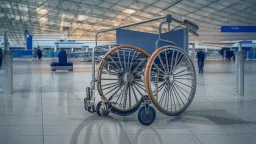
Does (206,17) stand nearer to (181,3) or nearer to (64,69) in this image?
(181,3)

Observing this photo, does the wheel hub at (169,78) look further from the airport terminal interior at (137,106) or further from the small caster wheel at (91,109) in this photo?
the small caster wheel at (91,109)

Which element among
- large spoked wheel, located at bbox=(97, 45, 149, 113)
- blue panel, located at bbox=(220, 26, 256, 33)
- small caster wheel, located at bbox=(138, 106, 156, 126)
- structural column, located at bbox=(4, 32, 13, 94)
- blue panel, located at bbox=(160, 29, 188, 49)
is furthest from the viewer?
blue panel, located at bbox=(220, 26, 256, 33)

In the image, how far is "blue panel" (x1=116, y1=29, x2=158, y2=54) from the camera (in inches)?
264

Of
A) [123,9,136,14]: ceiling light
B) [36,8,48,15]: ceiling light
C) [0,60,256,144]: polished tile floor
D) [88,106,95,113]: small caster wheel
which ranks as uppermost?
[36,8,48,15]: ceiling light

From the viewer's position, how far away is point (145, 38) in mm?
6789

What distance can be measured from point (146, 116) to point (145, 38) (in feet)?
6.77

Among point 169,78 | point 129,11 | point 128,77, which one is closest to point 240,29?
point 129,11

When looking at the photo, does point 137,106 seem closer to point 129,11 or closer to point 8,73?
point 8,73

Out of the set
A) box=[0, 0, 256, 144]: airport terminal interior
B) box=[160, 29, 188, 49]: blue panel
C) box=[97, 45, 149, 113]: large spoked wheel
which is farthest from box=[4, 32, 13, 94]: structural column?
box=[160, 29, 188, 49]: blue panel

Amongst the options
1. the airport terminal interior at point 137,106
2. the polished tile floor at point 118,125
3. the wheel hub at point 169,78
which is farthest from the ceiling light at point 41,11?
A: the wheel hub at point 169,78

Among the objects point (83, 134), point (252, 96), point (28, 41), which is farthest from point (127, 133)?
point (28, 41)

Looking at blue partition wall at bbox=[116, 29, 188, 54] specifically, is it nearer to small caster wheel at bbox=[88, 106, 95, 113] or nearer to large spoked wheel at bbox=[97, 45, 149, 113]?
Result: large spoked wheel at bbox=[97, 45, 149, 113]

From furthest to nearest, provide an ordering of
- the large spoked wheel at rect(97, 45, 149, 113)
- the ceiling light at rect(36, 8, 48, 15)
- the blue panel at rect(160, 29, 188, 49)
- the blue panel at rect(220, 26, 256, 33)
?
1. the ceiling light at rect(36, 8, 48, 15)
2. the blue panel at rect(220, 26, 256, 33)
3. the blue panel at rect(160, 29, 188, 49)
4. the large spoked wheel at rect(97, 45, 149, 113)

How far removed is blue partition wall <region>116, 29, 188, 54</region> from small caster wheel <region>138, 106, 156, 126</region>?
1.70 meters
